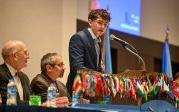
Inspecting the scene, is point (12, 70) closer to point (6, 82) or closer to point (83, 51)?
point (6, 82)

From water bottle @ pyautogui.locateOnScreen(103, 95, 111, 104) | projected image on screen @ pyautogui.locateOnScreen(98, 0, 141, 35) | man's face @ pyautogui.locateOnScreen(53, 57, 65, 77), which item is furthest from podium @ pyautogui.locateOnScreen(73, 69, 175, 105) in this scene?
projected image on screen @ pyautogui.locateOnScreen(98, 0, 141, 35)

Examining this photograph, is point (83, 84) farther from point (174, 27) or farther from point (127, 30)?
point (174, 27)

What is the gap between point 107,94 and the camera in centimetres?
320

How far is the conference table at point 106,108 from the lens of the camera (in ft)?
8.38

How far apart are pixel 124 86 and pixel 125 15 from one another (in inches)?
156

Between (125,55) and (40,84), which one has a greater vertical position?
(125,55)

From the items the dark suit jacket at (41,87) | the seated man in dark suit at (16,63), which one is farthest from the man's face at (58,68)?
the seated man in dark suit at (16,63)

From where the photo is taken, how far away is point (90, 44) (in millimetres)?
3658

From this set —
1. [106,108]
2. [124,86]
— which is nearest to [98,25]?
[124,86]

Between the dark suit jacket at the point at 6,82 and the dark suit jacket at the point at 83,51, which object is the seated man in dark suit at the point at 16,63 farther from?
the dark suit jacket at the point at 83,51

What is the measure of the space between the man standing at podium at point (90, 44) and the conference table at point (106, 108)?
540 millimetres

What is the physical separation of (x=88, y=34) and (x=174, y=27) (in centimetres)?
508

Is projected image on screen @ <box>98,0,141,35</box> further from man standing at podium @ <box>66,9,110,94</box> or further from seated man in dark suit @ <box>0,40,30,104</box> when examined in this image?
seated man in dark suit @ <box>0,40,30,104</box>

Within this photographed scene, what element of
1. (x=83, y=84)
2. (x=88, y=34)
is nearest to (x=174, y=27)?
(x=88, y=34)
